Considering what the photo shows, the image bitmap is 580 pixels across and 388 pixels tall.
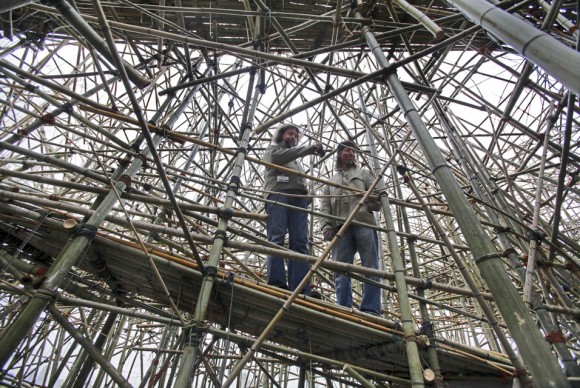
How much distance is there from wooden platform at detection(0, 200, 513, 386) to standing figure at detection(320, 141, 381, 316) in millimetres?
525

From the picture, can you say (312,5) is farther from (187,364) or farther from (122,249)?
(187,364)

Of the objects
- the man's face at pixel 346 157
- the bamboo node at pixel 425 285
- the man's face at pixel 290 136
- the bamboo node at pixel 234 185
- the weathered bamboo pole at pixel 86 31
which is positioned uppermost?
the man's face at pixel 290 136

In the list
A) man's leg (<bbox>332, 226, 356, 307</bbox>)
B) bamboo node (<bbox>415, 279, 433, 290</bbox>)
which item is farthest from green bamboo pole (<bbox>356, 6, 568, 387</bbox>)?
man's leg (<bbox>332, 226, 356, 307</bbox>)

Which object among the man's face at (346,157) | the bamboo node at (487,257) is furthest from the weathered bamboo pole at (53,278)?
the man's face at (346,157)

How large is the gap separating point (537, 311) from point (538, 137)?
6.43 ft

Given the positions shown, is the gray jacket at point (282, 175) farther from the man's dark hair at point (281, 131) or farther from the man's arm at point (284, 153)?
the man's dark hair at point (281, 131)

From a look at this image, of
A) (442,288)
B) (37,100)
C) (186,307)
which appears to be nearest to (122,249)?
(186,307)

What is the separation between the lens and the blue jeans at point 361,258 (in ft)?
9.69

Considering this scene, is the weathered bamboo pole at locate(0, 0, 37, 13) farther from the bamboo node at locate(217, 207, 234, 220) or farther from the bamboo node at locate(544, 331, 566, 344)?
the bamboo node at locate(544, 331, 566, 344)

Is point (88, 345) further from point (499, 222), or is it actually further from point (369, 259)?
point (499, 222)

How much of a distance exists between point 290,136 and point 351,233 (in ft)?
4.28

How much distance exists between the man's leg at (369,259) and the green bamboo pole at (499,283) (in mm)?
1631

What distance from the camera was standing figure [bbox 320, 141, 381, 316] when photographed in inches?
118

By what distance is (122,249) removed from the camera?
214 centimetres
